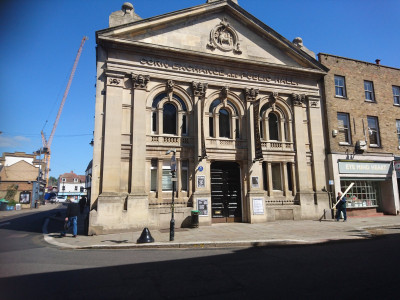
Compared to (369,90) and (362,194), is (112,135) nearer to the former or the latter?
(362,194)

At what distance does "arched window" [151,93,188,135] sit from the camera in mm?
15242

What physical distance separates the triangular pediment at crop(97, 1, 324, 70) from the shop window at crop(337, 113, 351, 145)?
4.19 meters

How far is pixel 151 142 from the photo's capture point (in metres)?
14.6

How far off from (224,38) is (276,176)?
992 centimetres

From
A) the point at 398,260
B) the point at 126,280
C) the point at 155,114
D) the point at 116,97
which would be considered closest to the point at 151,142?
the point at 155,114

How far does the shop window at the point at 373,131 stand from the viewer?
19.7m

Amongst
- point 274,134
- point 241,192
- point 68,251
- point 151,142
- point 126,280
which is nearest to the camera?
point 126,280

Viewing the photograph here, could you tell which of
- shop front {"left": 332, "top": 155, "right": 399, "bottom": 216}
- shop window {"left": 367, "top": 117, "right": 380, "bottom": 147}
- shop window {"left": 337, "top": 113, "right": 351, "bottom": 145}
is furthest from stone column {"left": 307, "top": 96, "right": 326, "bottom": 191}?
shop window {"left": 367, "top": 117, "right": 380, "bottom": 147}

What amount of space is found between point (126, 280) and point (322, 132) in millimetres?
16672

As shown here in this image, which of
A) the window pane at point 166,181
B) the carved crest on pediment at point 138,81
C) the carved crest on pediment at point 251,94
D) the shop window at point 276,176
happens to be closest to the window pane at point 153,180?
the window pane at point 166,181

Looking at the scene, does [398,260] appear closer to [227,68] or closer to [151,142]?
[151,142]

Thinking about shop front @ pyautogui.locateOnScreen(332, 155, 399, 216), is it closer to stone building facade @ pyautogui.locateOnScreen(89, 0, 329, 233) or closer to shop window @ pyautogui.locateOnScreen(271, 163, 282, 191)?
stone building facade @ pyautogui.locateOnScreen(89, 0, 329, 233)

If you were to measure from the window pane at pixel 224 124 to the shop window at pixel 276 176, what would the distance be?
4034 millimetres

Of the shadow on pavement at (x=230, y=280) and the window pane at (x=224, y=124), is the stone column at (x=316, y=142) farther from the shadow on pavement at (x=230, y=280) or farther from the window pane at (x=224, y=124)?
the shadow on pavement at (x=230, y=280)
